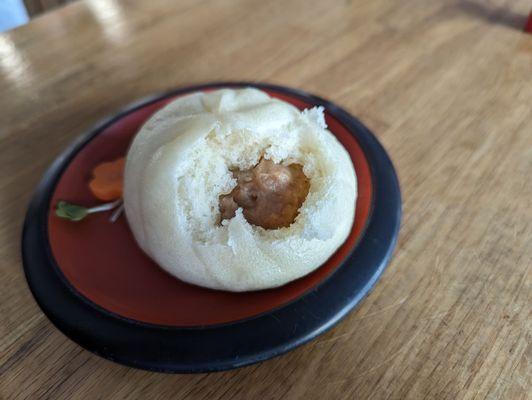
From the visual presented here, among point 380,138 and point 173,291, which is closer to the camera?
point 173,291

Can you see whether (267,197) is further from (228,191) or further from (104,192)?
(104,192)

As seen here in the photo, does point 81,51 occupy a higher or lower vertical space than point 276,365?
higher

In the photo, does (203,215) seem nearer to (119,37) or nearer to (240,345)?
(240,345)

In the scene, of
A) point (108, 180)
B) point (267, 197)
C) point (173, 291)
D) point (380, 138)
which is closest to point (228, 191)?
point (267, 197)

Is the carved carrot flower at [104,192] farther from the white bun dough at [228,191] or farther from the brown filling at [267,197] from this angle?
the brown filling at [267,197]

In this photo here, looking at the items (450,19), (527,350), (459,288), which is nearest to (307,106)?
(459,288)

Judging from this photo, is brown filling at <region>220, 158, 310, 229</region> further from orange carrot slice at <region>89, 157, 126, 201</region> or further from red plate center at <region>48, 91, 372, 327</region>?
orange carrot slice at <region>89, 157, 126, 201</region>
